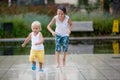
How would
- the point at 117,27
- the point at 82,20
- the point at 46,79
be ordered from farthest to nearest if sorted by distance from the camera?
the point at 82,20 < the point at 117,27 < the point at 46,79

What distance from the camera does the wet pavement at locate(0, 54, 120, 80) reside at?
1085cm

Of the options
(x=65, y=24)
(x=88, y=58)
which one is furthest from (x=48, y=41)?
(x=65, y=24)

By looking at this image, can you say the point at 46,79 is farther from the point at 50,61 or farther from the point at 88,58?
the point at 88,58

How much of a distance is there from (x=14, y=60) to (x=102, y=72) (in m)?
4.10

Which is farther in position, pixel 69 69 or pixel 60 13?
pixel 60 13

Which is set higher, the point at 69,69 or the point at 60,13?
the point at 60,13

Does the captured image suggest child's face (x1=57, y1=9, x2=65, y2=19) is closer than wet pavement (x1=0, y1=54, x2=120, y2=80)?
No

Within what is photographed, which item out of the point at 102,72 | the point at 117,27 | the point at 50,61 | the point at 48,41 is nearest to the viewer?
the point at 102,72

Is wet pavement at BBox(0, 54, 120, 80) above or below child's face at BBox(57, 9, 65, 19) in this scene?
below

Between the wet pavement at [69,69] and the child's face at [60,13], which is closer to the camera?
the wet pavement at [69,69]

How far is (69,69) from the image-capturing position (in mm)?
12297

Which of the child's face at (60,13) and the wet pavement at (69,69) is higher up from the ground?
the child's face at (60,13)

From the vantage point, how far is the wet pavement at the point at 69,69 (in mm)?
10852

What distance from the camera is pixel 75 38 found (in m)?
26.2
